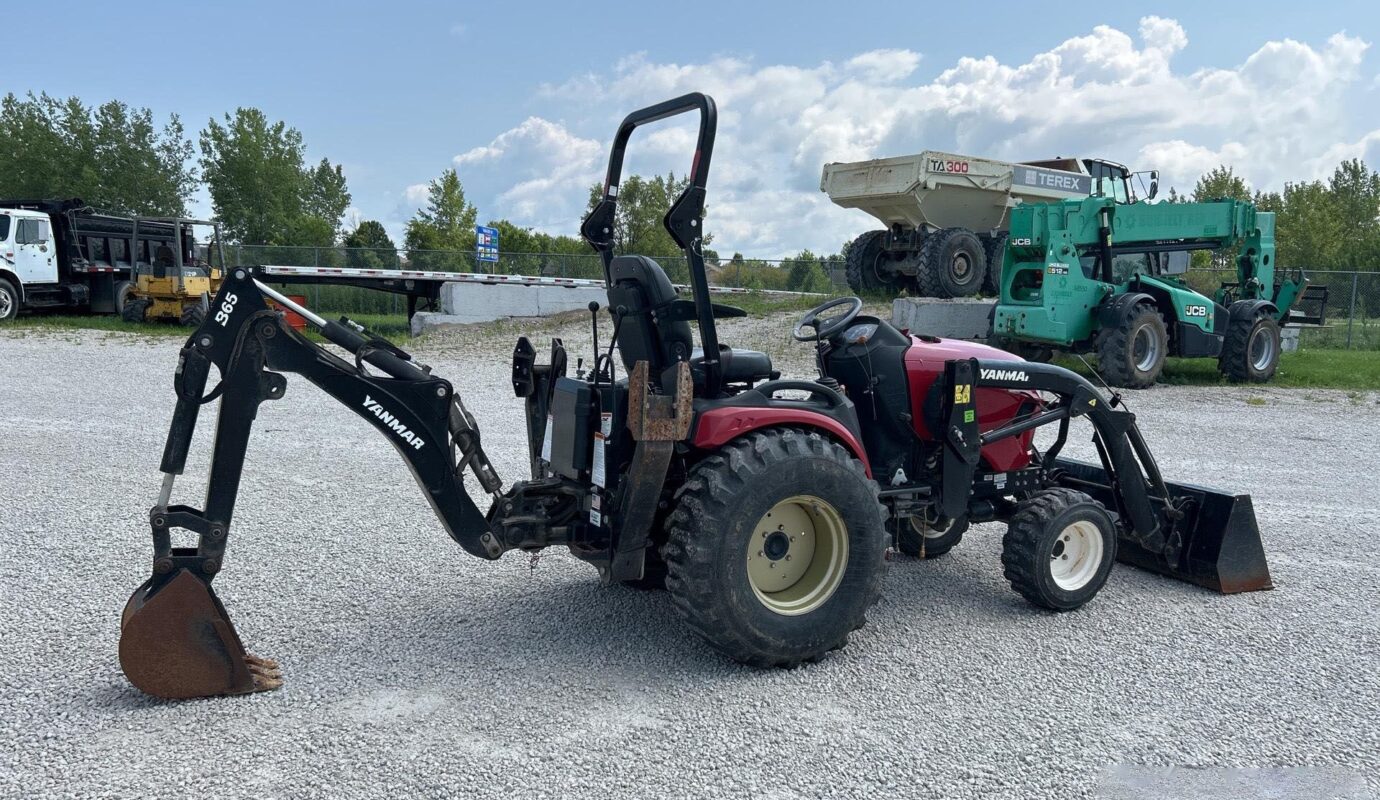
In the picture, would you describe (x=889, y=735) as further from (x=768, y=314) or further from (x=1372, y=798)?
(x=768, y=314)

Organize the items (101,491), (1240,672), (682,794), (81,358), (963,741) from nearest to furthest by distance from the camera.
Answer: (682,794), (963,741), (1240,672), (101,491), (81,358)

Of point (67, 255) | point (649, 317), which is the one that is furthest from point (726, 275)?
point (649, 317)

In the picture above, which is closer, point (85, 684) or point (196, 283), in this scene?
point (85, 684)

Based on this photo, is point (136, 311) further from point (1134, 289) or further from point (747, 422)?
→ point (747, 422)

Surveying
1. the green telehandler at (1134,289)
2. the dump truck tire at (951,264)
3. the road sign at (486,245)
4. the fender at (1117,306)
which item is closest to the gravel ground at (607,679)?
the fender at (1117,306)

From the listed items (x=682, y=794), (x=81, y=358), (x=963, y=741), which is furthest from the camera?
(x=81, y=358)

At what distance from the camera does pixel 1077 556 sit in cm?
495

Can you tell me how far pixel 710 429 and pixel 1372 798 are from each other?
256 cm

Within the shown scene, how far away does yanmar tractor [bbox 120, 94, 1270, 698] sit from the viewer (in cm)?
370

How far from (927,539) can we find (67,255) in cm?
2143

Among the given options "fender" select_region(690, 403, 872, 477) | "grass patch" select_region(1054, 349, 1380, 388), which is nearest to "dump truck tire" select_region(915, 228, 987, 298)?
"grass patch" select_region(1054, 349, 1380, 388)

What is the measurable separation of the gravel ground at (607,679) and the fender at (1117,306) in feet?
22.3

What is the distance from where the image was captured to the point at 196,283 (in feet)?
68.0

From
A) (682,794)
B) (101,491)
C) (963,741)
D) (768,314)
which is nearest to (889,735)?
(963,741)
